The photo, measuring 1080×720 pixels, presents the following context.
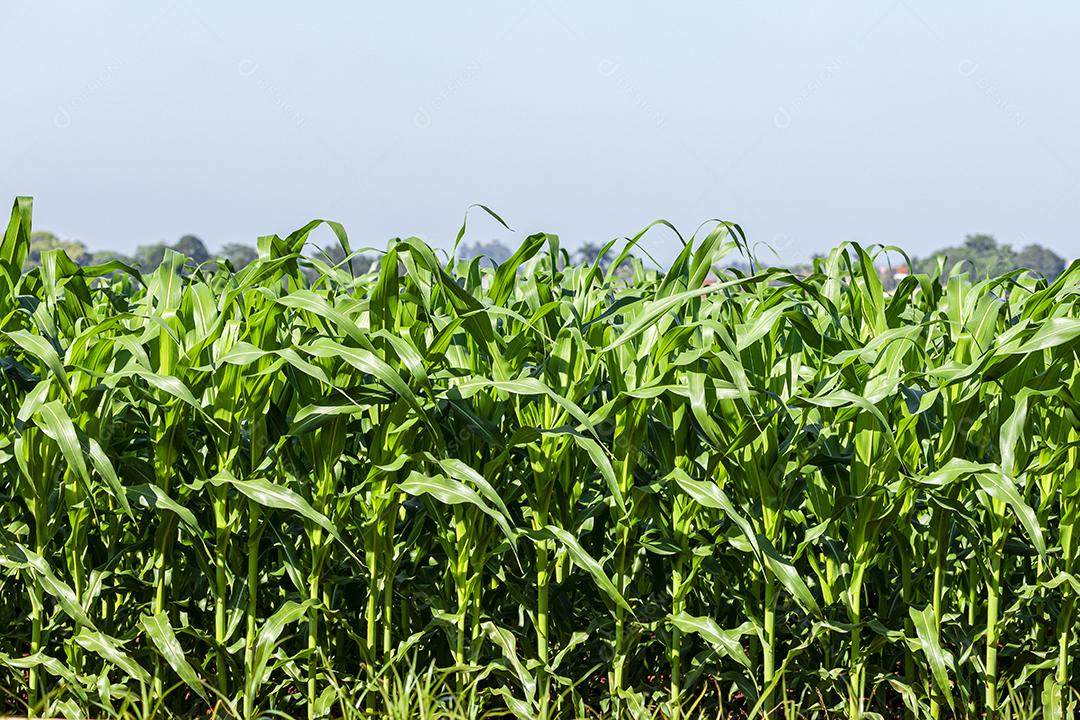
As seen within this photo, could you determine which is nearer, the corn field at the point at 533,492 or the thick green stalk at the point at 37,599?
the corn field at the point at 533,492

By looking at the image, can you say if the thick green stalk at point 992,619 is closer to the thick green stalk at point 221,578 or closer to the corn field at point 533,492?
the corn field at point 533,492

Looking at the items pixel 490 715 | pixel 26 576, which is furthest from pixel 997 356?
pixel 26 576

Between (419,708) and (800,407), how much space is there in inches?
51.6

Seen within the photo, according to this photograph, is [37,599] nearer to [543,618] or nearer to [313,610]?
[313,610]

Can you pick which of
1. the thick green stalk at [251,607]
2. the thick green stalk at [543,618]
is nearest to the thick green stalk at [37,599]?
the thick green stalk at [251,607]

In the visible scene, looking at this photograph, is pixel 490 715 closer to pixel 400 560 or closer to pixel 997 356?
pixel 400 560

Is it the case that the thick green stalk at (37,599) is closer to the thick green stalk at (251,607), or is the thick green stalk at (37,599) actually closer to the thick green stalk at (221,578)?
the thick green stalk at (221,578)

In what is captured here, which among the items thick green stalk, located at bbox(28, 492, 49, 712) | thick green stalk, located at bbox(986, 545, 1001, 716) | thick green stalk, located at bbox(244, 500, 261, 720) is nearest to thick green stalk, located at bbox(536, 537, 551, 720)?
thick green stalk, located at bbox(244, 500, 261, 720)

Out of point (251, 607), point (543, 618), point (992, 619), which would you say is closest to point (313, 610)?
point (251, 607)

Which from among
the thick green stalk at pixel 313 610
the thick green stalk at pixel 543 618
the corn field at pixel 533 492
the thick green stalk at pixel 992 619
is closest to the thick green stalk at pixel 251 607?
Result: the corn field at pixel 533 492

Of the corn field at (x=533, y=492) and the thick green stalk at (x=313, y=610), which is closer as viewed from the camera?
the corn field at (x=533, y=492)

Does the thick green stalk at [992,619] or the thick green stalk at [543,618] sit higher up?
the thick green stalk at [992,619]

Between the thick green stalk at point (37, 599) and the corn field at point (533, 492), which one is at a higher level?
the corn field at point (533, 492)

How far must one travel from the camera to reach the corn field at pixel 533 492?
7.84ft
